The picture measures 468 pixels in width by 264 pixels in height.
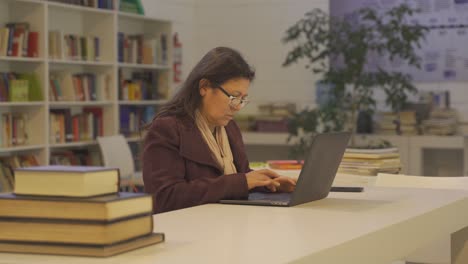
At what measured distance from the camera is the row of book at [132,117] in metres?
8.48

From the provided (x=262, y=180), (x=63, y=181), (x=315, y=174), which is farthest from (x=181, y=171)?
(x=63, y=181)

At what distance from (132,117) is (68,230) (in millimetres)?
6924

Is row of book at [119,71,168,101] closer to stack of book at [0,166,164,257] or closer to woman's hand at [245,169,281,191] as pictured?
woman's hand at [245,169,281,191]

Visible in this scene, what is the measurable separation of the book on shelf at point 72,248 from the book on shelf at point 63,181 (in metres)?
0.10

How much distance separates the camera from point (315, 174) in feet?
9.02

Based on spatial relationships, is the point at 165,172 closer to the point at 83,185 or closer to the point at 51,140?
the point at 83,185

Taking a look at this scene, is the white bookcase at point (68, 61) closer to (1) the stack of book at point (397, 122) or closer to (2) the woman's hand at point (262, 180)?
(1) the stack of book at point (397, 122)

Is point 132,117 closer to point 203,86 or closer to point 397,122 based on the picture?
point 397,122

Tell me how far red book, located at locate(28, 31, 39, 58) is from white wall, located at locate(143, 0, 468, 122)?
1966 mm

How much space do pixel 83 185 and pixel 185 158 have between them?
1415mm

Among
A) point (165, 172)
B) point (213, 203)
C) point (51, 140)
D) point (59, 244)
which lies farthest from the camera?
point (51, 140)

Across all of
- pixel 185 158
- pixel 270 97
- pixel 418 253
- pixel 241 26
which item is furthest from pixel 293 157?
pixel 185 158

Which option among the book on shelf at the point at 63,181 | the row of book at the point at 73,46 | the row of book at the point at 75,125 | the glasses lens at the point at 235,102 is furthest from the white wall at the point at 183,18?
the book on shelf at the point at 63,181

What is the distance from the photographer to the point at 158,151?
3074 mm
